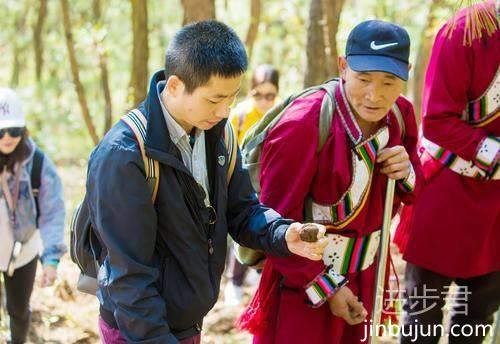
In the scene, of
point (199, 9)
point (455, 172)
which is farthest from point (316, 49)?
point (455, 172)

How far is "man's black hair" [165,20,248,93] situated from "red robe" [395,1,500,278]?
142cm

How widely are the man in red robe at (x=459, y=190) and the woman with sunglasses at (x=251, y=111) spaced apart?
2.63 m

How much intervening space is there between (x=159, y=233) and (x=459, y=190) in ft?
6.15

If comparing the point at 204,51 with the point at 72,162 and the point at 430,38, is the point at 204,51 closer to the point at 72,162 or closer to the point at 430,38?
the point at 430,38

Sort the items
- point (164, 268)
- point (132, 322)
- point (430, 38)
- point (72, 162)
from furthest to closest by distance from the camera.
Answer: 1. point (72, 162)
2. point (430, 38)
3. point (164, 268)
4. point (132, 322)

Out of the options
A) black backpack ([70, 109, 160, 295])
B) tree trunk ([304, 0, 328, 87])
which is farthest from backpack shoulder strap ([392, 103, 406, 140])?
tree trunk ([304, 0, 328, 87])

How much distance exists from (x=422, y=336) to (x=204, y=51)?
217 cm

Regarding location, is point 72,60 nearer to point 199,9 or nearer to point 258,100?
point 258,100

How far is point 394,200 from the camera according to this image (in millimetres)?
3283

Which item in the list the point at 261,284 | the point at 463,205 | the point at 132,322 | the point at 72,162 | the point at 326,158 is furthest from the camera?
the point at 72,162

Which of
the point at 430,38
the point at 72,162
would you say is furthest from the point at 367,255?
the point at 72,162

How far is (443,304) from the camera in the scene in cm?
377

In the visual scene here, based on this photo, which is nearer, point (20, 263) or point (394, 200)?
point (394, 200)

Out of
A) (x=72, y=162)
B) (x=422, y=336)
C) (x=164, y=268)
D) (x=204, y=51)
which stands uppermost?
(x=204, y=51)
